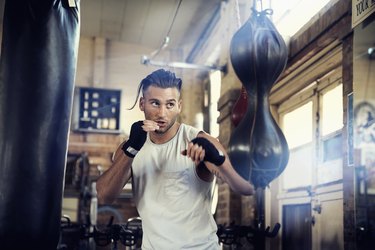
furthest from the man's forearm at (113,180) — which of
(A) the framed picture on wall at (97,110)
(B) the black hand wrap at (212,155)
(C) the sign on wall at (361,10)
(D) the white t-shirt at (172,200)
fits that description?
(A) the framed picture on wall at (97,110)

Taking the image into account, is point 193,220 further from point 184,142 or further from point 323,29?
point 323,29

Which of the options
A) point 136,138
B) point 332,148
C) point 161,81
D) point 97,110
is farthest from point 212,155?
point 97,110

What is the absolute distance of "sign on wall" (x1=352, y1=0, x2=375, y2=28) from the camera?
2383 millimetres

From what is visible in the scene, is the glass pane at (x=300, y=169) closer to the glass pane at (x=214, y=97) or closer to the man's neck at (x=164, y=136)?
the man's neck at (x=164, y=136)

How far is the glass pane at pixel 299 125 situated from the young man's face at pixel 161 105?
2055 mm

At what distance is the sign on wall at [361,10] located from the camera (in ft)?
7.82

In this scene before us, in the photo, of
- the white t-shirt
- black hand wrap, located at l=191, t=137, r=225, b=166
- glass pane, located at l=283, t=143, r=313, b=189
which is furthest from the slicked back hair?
glass pane, located at l=283, t=143, r=313, b=189

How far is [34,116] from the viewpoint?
2.23m

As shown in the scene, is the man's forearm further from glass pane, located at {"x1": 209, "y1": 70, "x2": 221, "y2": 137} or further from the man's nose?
glass pane, located at {"x1": 209, "y1": 70, "x2": 221, "y2": 137}

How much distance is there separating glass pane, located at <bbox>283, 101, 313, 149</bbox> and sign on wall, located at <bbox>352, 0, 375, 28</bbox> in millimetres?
1495

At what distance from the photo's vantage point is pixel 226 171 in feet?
6.77

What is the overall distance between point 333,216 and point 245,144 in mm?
2076

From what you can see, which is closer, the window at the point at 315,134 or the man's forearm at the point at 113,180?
the man's forearm at the point at 113,180

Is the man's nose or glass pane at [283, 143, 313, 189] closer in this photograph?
the man's nose
